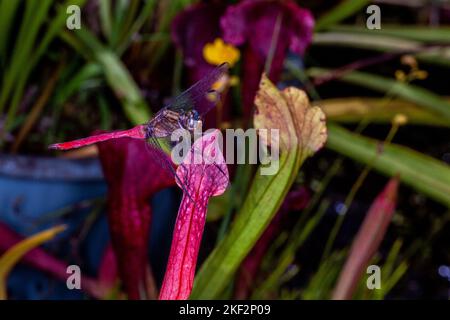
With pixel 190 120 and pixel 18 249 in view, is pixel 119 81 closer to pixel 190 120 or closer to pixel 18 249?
pixel 18 249

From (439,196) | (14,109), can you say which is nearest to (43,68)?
(14,109)

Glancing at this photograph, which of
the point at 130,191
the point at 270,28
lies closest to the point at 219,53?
the point at 270,28

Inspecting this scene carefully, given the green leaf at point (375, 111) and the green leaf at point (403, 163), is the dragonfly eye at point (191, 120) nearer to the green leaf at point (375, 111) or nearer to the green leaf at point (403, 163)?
the green leaf at point (403, 163)

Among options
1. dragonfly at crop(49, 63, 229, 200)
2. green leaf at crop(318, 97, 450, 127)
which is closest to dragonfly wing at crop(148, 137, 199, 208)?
dragonfly at crop(49, 63, 229, 200)

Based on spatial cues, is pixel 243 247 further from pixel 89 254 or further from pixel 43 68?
pixel 43 68

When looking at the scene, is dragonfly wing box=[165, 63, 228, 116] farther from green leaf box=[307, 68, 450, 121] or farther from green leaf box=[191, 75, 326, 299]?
green leaf box=[307, 68, 450, 121]

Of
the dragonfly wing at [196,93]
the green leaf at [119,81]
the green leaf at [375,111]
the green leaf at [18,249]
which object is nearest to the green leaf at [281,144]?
the dragonfly wing at [196,93]
